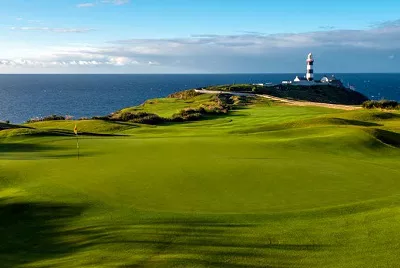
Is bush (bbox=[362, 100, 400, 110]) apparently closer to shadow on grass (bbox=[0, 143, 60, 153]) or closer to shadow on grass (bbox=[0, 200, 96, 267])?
shadow on grass (bbox=[0, 143, 60, 153])

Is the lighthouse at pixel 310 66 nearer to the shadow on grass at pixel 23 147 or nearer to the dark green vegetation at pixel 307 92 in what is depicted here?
the dark green vegetation at pixel 307 92

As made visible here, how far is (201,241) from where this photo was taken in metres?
12.2

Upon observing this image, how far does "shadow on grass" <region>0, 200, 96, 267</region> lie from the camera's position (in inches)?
470

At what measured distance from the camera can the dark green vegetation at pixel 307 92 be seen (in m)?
102

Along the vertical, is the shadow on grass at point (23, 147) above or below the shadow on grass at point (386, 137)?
below

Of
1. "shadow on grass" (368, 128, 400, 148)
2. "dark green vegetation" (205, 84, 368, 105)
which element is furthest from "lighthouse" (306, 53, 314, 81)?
"shadow on grass" (368, 128, 400, 148)

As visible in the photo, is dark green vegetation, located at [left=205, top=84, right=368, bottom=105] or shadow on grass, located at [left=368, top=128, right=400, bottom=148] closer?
shadow on grass, located at [left=368, top=128, right=400, bottom=148]

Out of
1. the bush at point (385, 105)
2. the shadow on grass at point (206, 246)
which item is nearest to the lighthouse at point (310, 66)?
the bush at point (385, 105)

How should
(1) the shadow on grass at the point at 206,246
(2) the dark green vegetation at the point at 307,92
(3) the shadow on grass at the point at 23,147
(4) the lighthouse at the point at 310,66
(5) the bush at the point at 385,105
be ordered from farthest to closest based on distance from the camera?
(4) the lighthouse at the point at 310,66 → (2) the dark green vegetation at the point at 307,92 → (5) the bush at the point at 385,105 → (3) the shadow on grass at the point at 23,147 → (1) the shadow on grass at the point at 206,246

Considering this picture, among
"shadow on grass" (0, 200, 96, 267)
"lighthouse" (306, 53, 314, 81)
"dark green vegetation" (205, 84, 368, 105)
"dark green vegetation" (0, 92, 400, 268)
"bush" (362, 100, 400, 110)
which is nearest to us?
"dark green vegetation" (0, 92, 400, 268)

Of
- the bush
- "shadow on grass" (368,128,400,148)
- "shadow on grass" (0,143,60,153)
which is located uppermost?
the bush

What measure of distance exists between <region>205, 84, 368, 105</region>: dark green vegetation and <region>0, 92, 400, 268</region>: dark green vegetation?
3092 inches

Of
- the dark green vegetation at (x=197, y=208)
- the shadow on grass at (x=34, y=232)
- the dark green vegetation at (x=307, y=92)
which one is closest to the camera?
the dark green vegetation at (x=197, y=208)

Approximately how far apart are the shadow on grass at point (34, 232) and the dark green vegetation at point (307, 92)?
284 ft
